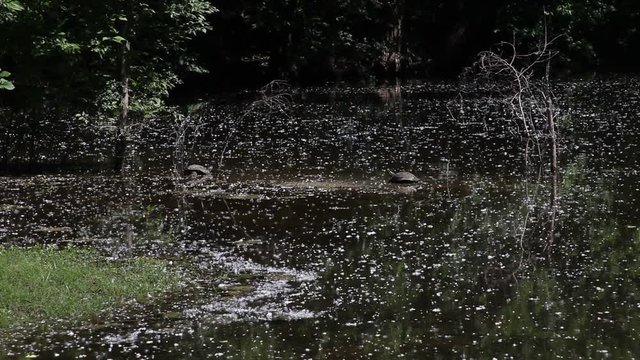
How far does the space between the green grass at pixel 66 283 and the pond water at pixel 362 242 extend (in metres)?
0.39

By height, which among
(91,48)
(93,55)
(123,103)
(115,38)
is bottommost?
(123,103)

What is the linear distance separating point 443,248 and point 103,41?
923cm

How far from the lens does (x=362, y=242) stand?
44.9 feet

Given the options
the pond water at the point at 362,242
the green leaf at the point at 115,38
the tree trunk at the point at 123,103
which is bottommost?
the pond water at the point at 362,242

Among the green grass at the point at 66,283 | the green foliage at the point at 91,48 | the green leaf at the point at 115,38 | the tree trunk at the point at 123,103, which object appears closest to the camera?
the green grass at the point at 66,283

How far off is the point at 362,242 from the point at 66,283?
14.8ft

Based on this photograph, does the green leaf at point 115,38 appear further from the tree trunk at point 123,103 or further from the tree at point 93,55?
the tree trunk at point 123,103

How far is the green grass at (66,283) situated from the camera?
1026 centimetres

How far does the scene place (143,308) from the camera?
1052cm

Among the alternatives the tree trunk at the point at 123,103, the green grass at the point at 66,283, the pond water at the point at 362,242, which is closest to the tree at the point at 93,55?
the tree trunk at the point at 123,103

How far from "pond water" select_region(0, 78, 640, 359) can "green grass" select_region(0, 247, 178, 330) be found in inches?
15.2

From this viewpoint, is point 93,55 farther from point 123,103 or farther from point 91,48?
point 91,48

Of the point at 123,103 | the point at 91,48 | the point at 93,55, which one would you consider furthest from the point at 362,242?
the point at 93,55

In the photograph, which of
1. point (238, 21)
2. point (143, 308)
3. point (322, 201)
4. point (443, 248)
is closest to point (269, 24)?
point (238, 21)
